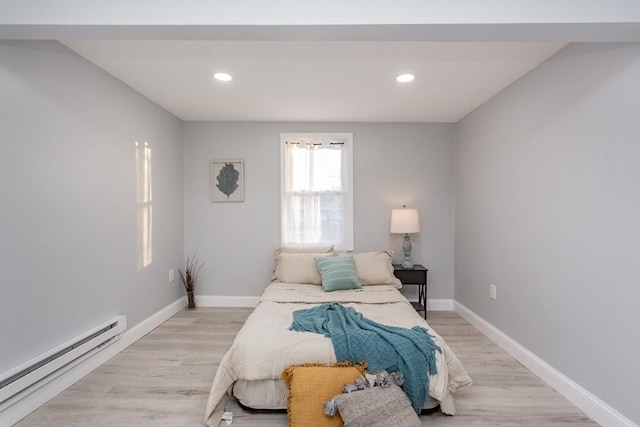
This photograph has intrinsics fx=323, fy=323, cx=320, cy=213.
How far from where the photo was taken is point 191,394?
86.7 inches

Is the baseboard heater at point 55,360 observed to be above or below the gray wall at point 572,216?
below

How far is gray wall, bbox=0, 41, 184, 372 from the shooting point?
1.91 m

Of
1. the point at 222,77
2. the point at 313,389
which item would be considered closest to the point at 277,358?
the point at 313,389

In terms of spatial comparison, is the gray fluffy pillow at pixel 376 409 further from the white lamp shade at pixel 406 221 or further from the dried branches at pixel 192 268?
the dried branches at pixel 192 268

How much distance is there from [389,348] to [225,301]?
2685 mm

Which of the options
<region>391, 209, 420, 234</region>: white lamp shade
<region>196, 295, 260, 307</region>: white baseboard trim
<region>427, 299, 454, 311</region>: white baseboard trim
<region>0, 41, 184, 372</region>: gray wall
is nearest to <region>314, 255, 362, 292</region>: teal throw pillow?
<region>391, 209, 420, 234</region>: white lamp shade

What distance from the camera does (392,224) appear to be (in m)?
3.82

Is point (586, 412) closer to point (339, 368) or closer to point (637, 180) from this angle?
point (637, 180)

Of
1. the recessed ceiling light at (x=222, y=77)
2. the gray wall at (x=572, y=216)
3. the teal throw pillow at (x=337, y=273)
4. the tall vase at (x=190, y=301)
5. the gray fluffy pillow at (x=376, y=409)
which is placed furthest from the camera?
the tall vase at (x=190, y=301)

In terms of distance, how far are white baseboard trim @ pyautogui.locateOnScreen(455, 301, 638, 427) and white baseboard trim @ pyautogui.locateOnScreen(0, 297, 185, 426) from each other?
3.38 m

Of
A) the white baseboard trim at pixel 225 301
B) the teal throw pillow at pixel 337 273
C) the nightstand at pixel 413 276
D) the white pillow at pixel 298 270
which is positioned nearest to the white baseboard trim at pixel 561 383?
the nightstand at pixel 413 276

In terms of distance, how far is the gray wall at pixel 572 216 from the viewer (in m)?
1.78

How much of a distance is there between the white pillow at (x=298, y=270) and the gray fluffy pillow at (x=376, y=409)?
1.80 meters

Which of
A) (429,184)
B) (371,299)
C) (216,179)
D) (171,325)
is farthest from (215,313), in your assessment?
(429,184)
